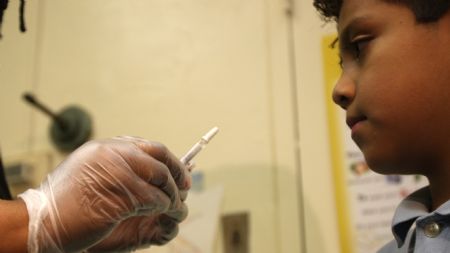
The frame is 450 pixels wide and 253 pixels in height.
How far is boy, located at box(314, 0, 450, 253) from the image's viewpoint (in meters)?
0.68

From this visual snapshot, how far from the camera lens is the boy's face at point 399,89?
0.68 m

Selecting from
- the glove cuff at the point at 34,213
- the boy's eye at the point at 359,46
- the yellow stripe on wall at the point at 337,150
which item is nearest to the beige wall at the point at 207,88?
the yellow stripe on wall at the point at 337,150

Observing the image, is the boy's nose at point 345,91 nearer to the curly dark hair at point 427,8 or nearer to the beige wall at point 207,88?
the curly dark hair at point 427,8

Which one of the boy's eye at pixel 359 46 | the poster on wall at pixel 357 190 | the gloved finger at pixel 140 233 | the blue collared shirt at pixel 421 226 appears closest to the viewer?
the blue collared shirt at pixel 421 226

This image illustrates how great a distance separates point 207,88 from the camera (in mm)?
1333

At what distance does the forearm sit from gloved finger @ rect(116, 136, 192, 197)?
194mm

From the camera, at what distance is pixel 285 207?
1.17 m

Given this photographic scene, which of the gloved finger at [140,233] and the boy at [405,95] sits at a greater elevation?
the boy at [405,95]

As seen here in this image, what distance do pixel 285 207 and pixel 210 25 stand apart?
0.53 metres

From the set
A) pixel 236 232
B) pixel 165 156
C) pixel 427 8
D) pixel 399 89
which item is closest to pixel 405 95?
pixel 399 89

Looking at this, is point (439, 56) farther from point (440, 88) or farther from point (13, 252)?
point (13, 252)

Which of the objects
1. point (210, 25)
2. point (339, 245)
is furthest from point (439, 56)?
point (210, 25)

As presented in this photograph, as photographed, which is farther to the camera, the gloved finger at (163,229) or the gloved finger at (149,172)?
the gloved finger at (163,229)

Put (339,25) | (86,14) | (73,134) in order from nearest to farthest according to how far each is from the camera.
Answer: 1. (339,25)
2. (73,134)
3. (86,14)
